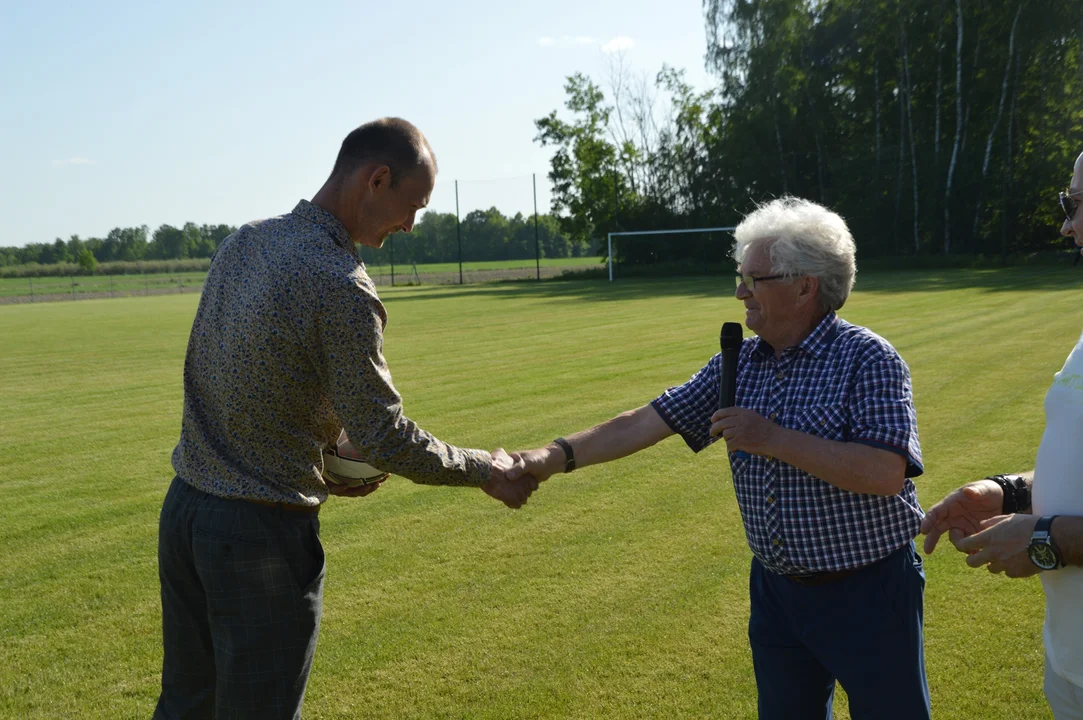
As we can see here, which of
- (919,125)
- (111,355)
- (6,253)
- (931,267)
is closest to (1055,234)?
(931,267)

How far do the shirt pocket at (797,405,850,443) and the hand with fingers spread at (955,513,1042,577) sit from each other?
42 cm

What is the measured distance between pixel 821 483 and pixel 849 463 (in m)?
0.13

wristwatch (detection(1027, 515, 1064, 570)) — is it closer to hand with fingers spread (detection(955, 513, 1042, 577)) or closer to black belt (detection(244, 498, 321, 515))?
hand with fingers spread (detection(955, 513, 1042, 577))

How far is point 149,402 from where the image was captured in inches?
496

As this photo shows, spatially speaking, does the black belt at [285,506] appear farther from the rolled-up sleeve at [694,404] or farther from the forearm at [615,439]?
the rolled-up sleeve at [694,404]

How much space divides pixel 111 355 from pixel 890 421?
64.2 ft

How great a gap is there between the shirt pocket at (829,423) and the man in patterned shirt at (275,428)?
3.69 feet

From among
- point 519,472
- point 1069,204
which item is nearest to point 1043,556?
point 1069,204

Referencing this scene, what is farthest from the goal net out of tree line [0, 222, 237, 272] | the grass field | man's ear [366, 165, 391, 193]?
tree line [0, 222, 237, 272]

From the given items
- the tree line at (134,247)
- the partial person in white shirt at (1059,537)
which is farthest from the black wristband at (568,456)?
the tree line at (134,247)

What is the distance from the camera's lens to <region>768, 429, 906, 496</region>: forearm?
2.48 m

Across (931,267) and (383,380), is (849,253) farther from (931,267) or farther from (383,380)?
(931,267)

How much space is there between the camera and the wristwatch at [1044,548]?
2168 mm

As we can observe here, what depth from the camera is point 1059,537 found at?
7.09 feet
